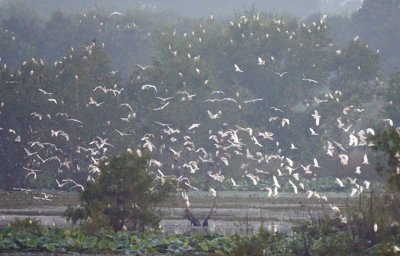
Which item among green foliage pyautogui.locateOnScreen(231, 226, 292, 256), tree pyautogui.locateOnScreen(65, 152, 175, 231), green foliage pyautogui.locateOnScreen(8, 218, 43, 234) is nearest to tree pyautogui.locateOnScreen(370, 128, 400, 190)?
green foliage pyautogui.locateOnScreen(231, 226, 292, 256)

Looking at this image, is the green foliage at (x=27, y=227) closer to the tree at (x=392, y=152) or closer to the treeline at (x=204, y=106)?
the tree at (x=392, y=152)

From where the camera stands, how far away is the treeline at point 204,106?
51.2 m

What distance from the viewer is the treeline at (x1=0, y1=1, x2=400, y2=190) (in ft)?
168

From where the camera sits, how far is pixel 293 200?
42.4 metres

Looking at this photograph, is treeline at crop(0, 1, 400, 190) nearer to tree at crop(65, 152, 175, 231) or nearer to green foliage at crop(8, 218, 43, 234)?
tree at crop(65, 152, 175, 231)

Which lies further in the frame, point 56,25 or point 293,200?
point 56,25

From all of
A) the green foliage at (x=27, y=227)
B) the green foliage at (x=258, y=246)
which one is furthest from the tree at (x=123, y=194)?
the green foliage at (x=258, y=246)

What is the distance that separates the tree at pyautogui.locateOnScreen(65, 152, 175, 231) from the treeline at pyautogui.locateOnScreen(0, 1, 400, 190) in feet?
69.2

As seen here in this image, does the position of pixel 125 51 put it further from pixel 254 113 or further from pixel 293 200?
pixel 293 200

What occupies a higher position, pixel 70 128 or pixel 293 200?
pixel 70 128

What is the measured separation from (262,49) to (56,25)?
33685 millimetres

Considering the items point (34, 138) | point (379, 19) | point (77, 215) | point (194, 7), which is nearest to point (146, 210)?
point (77, 215)

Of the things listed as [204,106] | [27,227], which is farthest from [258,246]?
[204,106]

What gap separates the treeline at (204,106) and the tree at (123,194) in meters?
21.1
